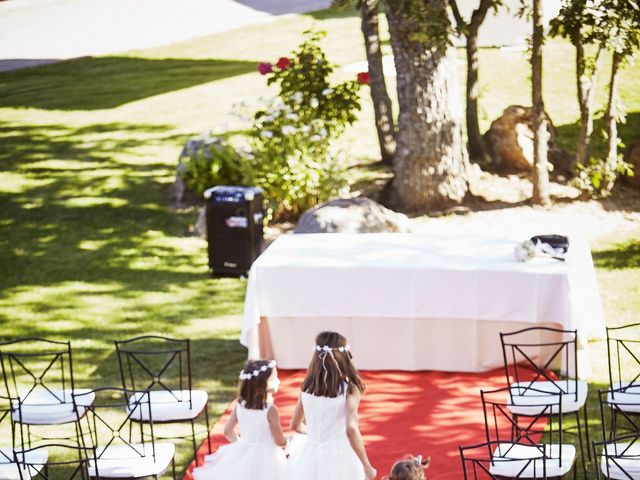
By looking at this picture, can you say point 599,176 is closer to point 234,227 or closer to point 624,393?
point 234,227

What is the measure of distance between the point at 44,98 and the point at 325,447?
16.2 metres

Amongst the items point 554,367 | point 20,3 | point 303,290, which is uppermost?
point 20,3

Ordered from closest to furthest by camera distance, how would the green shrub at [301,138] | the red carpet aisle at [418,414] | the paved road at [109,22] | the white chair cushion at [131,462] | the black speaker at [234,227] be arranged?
the white chair cushion at [131,462] → the red carpet aisle at [418,414] → the black speaker at [234,227] → the green shrub at [301,138] → the paved road at [109,22]

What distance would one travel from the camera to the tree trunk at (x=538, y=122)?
1303 centimetres

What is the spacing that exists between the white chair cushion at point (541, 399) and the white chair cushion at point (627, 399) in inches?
8.2

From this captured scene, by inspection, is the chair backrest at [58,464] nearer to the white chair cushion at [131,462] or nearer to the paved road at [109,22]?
the white chair cushion at [131,462]

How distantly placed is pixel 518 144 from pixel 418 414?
279 inches

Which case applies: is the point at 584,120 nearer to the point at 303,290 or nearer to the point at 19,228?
the point at 303,290

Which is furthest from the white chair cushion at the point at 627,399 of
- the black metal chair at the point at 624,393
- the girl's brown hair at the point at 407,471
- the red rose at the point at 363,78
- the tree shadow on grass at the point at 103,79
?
the tree shadow on grass at the point at 103,79

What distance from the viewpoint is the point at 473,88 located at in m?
15.0

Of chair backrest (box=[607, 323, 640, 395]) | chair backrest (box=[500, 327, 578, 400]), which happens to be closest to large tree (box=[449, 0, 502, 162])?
chair backrest (box=[607, 323, 640, 395])

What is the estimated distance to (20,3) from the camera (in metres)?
21.2

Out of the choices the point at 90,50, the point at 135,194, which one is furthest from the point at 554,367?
the point at 90,50

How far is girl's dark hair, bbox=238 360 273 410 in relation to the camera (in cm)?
664
